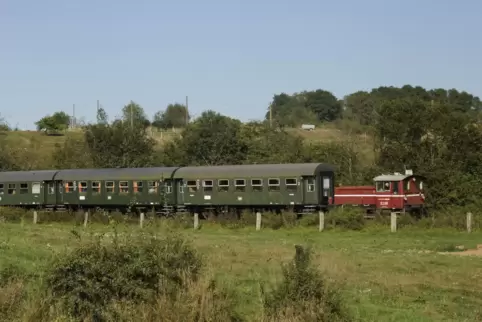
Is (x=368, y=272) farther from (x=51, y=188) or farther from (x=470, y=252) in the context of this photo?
(x=51, y=188)

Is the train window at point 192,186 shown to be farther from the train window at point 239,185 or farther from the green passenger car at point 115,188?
the train window at point 239,185

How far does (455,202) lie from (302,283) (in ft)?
116

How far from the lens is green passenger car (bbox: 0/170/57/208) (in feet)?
139

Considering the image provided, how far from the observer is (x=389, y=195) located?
125ft

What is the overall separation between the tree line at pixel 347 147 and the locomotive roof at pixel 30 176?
1407cm

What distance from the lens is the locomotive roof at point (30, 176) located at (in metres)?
42.4

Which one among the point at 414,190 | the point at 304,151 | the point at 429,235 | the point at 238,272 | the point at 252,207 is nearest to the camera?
the point at 238,272

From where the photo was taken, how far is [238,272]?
14.2 m

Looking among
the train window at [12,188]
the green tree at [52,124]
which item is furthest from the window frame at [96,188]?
the green tree at [52,124]

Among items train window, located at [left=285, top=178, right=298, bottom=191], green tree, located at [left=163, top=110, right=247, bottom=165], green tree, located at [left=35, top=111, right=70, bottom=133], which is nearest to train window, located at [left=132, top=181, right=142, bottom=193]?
train window, located at [left=285, top=178, right=298, bottom=191]

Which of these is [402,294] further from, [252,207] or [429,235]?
[252,207]

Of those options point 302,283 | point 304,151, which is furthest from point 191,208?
point 302,283

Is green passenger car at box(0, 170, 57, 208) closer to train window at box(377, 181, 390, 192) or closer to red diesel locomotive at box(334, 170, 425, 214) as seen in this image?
red diesel locomotive at box(334, 170, 425, 214)

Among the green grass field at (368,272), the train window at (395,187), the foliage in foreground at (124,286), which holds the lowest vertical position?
the green grass field at (368,272)
